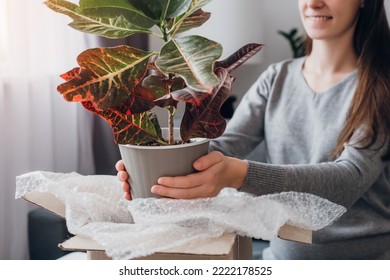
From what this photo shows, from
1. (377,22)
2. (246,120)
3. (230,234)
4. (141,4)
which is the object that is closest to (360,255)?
(246,120)

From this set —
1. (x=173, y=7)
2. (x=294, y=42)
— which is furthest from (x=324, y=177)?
(x=294, y=42)

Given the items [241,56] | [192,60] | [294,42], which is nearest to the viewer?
[192,60]

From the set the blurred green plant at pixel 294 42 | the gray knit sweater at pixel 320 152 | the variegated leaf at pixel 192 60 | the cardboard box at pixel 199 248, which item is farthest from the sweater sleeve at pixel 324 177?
the blurred green plant at pixel 294 42

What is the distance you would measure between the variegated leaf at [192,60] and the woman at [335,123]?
31cm

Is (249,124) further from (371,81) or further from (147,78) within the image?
(147,78)

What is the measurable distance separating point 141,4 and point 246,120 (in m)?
0.66

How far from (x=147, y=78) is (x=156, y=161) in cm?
9

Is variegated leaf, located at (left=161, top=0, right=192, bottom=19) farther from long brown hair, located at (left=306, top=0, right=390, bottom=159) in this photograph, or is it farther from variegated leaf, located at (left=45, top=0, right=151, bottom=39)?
long brown hair, located at (left=306, top=0, right=390, bottom=159)

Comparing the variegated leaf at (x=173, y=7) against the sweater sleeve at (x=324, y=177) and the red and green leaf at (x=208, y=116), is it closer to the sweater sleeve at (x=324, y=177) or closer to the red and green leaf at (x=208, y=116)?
the red and green leaf at (x=208, y=116)

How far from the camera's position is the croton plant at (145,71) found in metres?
0.45

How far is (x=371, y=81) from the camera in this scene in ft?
3.26

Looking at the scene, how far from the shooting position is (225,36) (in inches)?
81.4
